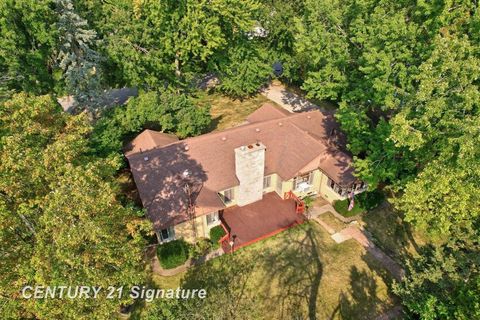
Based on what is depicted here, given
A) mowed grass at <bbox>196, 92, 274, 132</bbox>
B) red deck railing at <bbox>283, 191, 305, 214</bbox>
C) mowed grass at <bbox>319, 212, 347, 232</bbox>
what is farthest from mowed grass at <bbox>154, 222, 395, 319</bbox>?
mowed grass at <bbox>196, 92, 274, 132</bbox>

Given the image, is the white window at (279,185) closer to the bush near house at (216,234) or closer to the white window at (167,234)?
the bush near house at (216,234)

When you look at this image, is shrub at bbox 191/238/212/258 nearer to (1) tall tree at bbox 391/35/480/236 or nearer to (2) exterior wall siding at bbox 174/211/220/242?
(2) exterior wall siding at bbox 174/211/220/242

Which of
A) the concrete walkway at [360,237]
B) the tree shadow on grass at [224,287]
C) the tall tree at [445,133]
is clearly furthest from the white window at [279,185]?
the tall tree at [445,133]

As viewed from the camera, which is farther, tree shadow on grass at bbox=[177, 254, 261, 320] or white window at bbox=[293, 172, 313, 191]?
white window at bbox=[293, 172, 313, 191]

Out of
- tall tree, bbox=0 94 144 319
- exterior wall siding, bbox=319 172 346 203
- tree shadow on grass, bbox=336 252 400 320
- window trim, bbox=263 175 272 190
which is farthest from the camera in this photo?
exterior wall siding, bbox=319 172 346 203

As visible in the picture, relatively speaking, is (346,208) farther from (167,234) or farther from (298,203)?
(167,234)

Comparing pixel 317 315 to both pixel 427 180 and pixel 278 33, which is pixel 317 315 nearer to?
pixel 427 180
